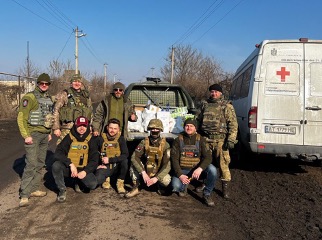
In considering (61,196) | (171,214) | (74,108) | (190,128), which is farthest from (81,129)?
(171,214)

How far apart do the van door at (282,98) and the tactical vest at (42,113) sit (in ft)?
12.2

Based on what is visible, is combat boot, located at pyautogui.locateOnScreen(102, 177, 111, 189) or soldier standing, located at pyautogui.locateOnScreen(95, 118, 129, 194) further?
combat boot, located at pyautogui.locateOnScreen(102, 177, 111, 189)

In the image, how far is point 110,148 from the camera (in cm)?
564

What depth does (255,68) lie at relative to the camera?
674 centimetres

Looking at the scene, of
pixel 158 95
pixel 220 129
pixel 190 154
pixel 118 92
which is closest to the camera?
pixel 190 154

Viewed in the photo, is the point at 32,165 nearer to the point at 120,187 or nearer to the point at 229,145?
the point at 120,187

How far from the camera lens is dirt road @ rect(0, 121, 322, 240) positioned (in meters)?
4.07

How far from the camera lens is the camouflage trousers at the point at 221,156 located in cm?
555

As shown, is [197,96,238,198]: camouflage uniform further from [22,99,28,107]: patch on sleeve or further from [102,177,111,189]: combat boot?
[22,99,28,107]: patch on sleeve

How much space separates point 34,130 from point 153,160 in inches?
72.9

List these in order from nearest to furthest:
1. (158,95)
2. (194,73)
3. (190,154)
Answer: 1. (190,154)
2. (158,95)
3. (194,73)

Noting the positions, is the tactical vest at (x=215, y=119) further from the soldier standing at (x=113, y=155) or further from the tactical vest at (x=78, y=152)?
the tactical vest at (x=78, y=152)

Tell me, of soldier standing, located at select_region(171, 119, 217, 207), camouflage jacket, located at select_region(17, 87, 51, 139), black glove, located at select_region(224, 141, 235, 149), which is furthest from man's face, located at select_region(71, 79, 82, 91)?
black glove, located at select_region(224, 141, 235, 149)

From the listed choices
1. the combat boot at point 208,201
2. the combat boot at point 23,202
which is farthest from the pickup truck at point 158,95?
the combat boot at point 23,202
